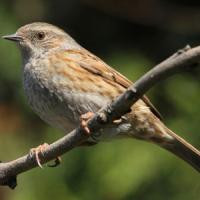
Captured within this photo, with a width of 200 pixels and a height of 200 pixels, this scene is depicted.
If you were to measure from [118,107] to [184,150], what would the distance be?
202 centimetres

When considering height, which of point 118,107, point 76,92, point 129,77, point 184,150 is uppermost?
point 118,107

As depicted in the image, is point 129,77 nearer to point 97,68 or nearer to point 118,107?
point 97,68

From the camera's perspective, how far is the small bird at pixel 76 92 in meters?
6.21

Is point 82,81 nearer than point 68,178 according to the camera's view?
Yes

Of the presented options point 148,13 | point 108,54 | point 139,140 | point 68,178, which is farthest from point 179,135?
point 148,13

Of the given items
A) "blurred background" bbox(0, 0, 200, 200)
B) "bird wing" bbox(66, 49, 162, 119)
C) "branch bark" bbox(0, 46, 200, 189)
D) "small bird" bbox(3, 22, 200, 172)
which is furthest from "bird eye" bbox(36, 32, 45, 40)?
"branch bark" bbox(0, 46, 200, 189)

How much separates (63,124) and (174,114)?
1435 millimetres

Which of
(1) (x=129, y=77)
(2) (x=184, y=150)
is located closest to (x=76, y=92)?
(2) (x=184, y=150)

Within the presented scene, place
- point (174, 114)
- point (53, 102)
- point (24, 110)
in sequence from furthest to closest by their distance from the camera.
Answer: point (24, 110) < point (174, 114) < point (53, 102)

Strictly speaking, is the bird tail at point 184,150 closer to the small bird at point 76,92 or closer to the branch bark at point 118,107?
the small bird at point 76,92

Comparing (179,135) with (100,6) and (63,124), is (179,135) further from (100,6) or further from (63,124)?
(100,6)

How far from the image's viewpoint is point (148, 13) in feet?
29.1

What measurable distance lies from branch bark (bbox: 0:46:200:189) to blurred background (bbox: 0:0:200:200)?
5.36 feet

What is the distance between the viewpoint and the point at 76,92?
20.6 feet
